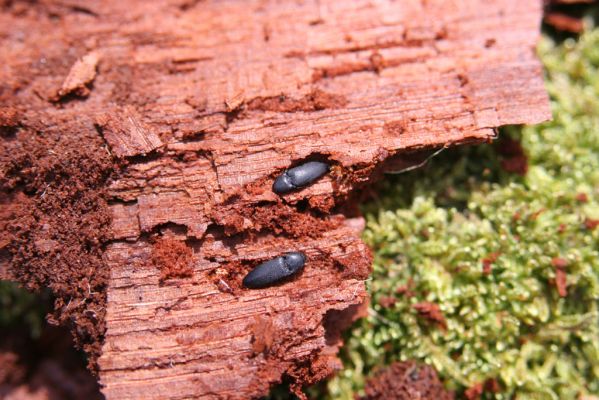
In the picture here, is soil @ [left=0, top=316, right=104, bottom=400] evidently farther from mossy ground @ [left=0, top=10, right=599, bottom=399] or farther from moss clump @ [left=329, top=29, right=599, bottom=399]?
moss clump @ [left=329, top=29, right=599, bottom=399]

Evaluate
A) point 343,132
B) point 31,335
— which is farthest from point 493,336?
point 31,335

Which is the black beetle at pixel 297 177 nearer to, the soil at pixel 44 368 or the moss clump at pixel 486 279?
the moss clump at pixel 486 279

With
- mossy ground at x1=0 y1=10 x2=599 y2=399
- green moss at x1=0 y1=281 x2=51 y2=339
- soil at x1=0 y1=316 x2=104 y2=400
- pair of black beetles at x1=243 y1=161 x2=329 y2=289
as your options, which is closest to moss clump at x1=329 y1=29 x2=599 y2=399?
mossy ground at x1=0 y1=10 x2=599 y2=399

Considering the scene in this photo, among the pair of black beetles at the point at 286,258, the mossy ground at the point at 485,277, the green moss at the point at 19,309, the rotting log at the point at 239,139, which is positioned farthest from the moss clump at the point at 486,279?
the green moss at the point at 19,309

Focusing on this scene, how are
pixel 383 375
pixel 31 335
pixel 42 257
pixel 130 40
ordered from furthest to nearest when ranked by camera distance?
pixel 31 335 < pixel 130 40 < pixel 383 375 < pixel 42 257

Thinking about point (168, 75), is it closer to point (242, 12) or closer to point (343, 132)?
point (242, 12)

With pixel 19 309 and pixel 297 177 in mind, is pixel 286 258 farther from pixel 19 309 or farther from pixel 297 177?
pixel 19 309
